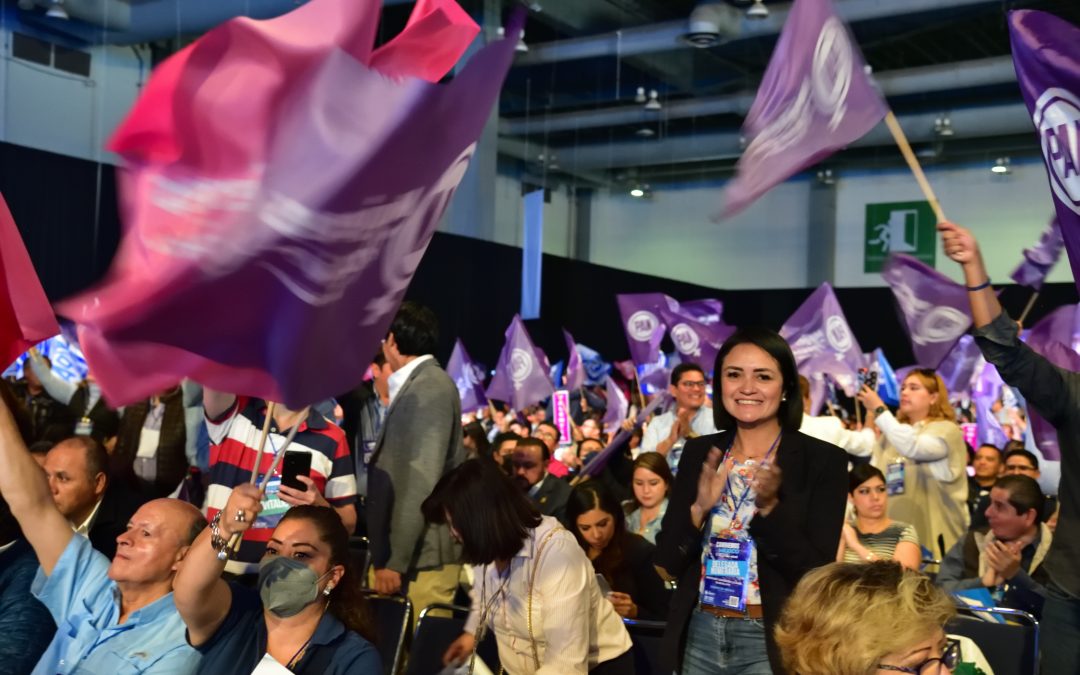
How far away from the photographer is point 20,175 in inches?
559

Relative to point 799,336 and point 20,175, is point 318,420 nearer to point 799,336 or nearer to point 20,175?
point 799,336

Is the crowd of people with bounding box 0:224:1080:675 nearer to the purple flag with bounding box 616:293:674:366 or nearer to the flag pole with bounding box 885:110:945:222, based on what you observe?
the flag pole with bounding box 885:110:945:222

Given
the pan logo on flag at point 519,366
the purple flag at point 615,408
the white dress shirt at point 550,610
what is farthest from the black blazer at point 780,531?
the pan logo on flag at point 519,366

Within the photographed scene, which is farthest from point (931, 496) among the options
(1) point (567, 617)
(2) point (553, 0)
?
(2) point (553, 0)

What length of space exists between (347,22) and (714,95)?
18.2m

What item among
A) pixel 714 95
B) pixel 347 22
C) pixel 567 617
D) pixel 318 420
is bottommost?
pixel 567 617

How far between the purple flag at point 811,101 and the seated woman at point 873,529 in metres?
2.70

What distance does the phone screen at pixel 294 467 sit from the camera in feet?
13.3

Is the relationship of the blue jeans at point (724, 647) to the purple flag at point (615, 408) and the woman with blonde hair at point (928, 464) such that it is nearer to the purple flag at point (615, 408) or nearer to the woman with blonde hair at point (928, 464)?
the woman with blonde hair at point (928, 464)

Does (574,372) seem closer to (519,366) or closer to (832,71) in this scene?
(519,366)

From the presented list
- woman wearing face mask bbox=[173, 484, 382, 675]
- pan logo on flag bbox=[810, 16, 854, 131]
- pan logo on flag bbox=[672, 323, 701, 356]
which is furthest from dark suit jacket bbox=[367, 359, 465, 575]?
pan logo on flag bbox=[672, 323, 701, 356]

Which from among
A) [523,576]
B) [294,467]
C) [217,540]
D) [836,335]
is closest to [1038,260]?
[523,576]

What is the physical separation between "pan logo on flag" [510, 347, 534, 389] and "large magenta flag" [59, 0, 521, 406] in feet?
33.1

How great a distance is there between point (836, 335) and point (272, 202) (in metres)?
8.70
